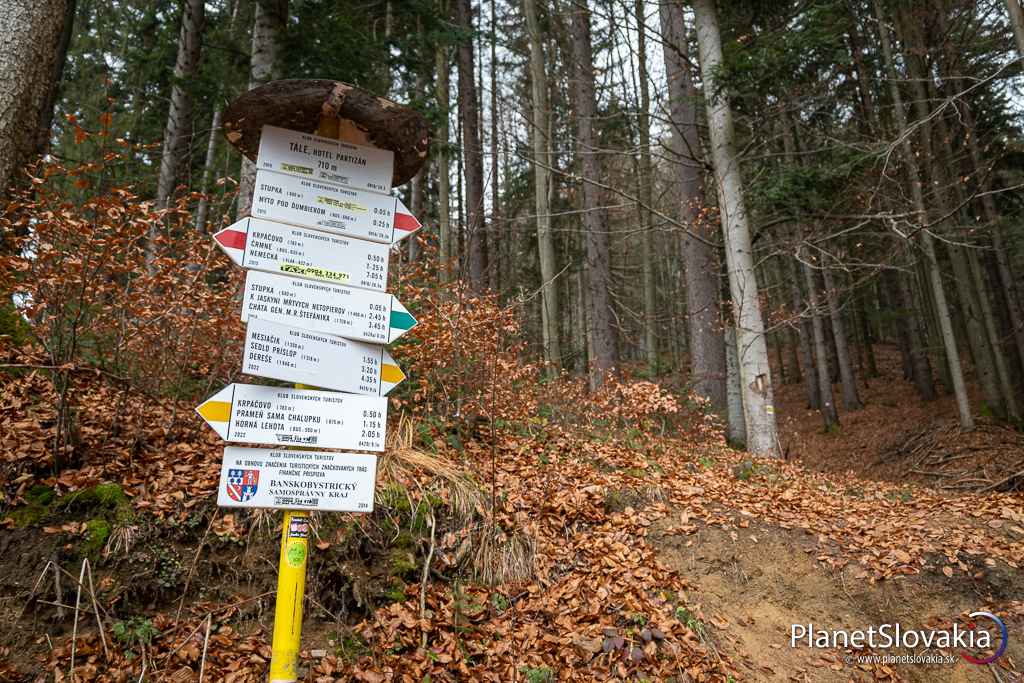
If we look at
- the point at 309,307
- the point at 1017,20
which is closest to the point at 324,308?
the point at 309,307

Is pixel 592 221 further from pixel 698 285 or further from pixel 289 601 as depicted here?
pixel 289 601

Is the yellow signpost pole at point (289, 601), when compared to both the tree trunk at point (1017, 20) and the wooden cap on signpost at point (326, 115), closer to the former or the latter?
the wooden cap on signpost at point (326, 115)

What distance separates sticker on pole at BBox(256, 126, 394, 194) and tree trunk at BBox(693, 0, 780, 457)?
238 inches

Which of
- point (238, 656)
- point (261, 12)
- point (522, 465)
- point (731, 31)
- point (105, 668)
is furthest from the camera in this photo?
point (731, 31)

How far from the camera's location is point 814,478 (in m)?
7.23

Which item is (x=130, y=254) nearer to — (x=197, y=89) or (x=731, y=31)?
(x=197, y=89)

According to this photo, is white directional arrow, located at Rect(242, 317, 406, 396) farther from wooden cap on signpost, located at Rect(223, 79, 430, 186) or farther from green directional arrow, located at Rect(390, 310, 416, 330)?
wooden cap on signpost, located at Rect(223, 79, 430, 186)

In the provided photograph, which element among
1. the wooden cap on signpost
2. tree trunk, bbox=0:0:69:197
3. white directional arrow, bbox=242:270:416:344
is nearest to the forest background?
tree trunk, bbox=0:0:69:197

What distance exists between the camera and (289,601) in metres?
2.56

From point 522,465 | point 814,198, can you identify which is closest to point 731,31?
point 814,198

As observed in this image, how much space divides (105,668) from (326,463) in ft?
6.33

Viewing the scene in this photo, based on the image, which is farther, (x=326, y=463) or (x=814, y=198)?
(x=814, y=198)

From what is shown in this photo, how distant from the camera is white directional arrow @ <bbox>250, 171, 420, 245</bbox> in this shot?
2.80m

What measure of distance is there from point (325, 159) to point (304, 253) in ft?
1.86
